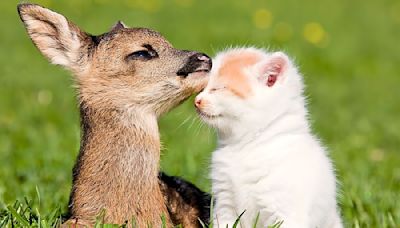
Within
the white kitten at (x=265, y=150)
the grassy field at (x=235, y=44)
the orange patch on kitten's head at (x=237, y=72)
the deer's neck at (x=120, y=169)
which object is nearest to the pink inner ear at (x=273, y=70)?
the white kitten at (x=265, y=150)

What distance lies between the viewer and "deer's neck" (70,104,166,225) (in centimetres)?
522

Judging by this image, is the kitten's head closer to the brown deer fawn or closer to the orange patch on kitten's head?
the orange patch on kitten's head

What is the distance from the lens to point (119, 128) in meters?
5.29

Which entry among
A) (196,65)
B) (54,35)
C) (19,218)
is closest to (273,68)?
(196,65)

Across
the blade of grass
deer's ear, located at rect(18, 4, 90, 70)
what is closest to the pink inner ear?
deer's ear, located at rect(18, 4, 90, 70)

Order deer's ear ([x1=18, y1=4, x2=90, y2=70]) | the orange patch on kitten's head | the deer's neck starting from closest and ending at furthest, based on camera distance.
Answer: the deer's neck < the orange patch on kitten's head < deer's ear ([x1=18, y1=4, x2=90, y2=70])

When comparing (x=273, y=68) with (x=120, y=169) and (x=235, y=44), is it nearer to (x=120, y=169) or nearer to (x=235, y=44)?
(x=120, y=169)

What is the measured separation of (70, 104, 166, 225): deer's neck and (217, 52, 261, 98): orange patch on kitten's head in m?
0.49

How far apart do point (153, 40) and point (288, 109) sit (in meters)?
0.94

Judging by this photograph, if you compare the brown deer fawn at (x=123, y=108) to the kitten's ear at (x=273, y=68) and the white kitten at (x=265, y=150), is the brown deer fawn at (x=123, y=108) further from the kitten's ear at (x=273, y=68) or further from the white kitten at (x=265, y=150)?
the kitten's ear at (x=273, y=68)

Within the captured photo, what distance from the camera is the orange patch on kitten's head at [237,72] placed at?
5.34 metres

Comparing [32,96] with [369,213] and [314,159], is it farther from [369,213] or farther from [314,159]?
[314,159]

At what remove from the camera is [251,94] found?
5324 millimetres

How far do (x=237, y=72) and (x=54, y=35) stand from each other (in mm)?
1167
